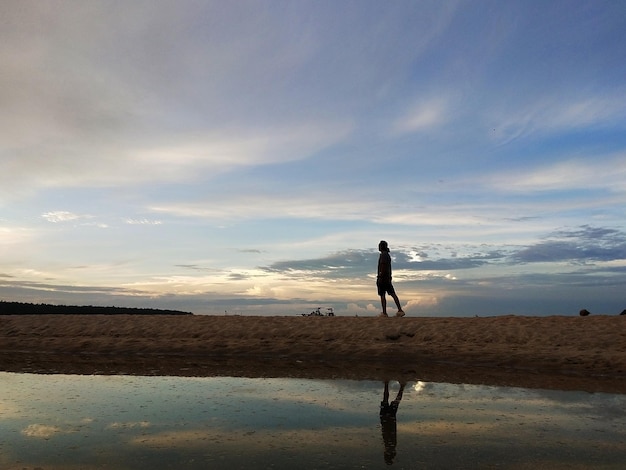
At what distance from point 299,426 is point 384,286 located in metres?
12.0

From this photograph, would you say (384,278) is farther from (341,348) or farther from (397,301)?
(341,348)

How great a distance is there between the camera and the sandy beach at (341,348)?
40.3ft

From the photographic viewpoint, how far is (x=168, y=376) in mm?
11586

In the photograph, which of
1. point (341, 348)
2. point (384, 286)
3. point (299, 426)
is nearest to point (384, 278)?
point (384, 286)

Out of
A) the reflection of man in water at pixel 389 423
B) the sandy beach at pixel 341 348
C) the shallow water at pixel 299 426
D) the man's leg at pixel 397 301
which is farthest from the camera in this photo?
the man's leg at pixel 397 301

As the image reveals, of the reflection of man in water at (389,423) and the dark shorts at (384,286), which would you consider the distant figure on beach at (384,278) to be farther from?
the reflection of man in water at (389,423)

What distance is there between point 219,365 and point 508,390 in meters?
7.32

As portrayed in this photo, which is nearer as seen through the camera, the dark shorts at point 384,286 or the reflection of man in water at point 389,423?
the reflection of man in water at point 389,423

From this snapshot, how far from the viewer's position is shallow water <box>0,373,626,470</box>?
18.6 feet

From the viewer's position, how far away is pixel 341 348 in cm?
1512

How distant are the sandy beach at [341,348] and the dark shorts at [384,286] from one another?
1124 millimetres

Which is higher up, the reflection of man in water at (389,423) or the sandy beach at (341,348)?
the sandy beach at (341,348)

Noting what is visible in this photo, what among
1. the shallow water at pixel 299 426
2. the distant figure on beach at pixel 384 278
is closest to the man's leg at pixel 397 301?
the distant figure on beach at pixel 384 278

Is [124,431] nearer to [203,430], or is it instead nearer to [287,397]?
[203,430]
